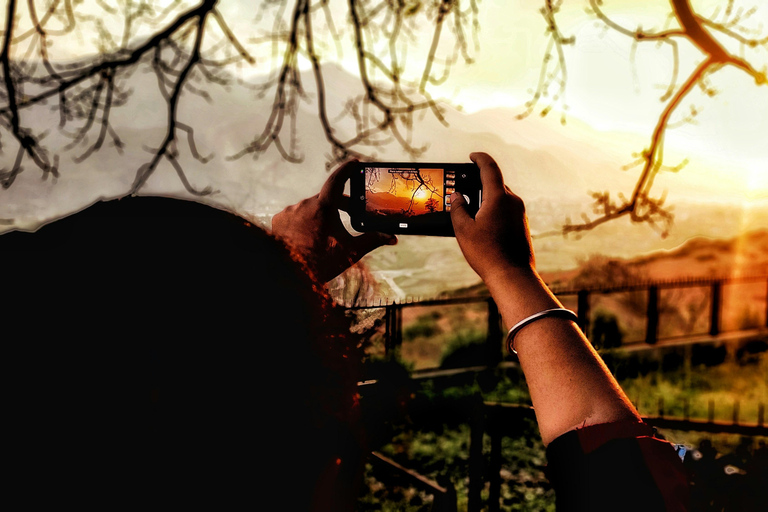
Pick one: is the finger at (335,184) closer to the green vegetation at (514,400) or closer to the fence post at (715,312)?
the green vegetation at (514,400)

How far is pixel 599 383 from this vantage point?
1.66 ft

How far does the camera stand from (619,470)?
1.57 feet

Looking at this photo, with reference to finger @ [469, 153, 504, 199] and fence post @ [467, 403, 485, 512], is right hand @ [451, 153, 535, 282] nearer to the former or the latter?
finger @ [469, 153, 504, 199]

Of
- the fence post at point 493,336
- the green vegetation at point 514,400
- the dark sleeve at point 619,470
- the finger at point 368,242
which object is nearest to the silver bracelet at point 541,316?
the dark sleeve at point 619,470

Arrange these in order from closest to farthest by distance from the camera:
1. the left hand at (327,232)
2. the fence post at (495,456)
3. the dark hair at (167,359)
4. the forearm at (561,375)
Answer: the dark hair at (167,359), the forearm at (561,375), the left hand at (327,232), the fence post at (495,456)

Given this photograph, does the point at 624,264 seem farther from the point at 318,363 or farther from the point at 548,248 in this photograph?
the point at 318,363

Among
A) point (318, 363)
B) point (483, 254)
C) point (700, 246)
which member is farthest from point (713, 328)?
point (318, 363)

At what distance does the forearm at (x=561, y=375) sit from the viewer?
494mm

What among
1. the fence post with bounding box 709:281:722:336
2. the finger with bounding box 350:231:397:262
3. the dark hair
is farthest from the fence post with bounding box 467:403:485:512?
the fence post with bounding box 709:281:722:336

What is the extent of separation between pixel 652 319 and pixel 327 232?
2.67 meters

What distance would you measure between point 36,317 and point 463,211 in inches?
26.5

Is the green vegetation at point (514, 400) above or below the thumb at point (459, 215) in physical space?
below

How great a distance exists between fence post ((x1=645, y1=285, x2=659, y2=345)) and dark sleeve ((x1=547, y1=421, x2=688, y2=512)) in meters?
2.78

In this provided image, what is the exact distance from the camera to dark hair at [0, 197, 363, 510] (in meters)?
0.37
